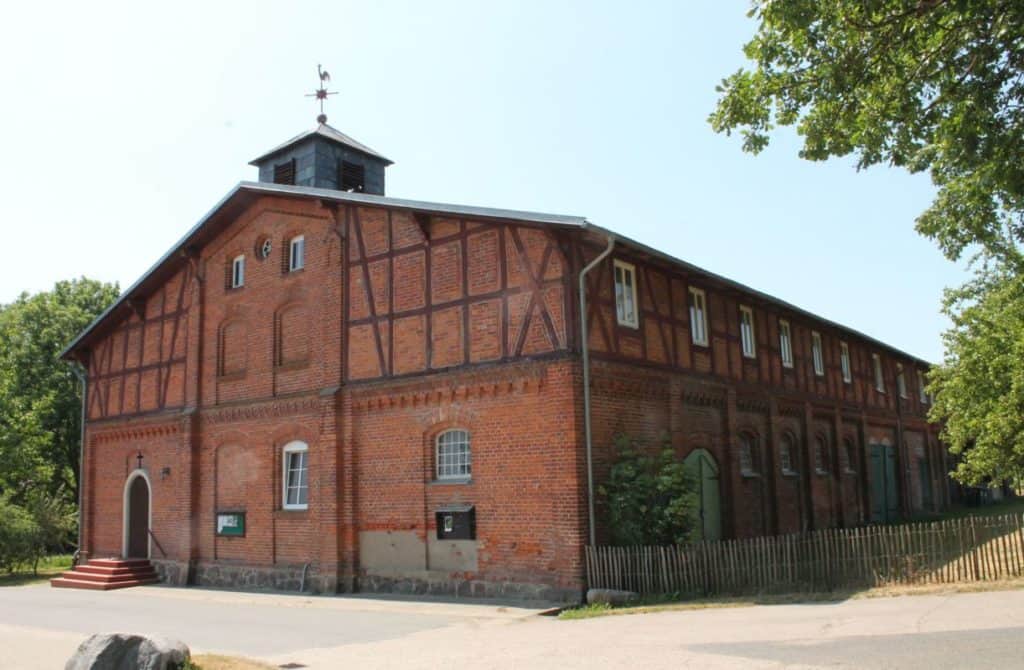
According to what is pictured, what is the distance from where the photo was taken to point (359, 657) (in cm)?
1052

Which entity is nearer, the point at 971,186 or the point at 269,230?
the point at 971,186

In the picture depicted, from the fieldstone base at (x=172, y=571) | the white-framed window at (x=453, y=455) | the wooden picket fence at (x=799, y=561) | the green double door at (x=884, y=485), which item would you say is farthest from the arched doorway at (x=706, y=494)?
the fieldstone base at (x=172, y=571)

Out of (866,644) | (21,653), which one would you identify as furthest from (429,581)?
(866,644)

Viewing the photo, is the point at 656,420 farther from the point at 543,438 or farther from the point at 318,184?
the point at 318,184

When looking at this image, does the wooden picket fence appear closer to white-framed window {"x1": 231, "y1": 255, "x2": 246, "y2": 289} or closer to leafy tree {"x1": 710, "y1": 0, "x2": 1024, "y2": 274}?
leafy tree {"x1": 710, "y1": 0, "x2": 1024, "y2": 274}

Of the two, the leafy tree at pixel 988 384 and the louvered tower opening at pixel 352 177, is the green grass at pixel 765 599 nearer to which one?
the leafy tree at pixel 988 384

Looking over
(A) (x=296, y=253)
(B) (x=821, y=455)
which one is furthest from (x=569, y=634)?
(B) (x=821, y=455)

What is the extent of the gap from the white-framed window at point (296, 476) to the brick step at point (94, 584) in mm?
5282

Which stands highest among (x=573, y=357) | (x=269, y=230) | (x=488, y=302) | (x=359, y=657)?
(x=269, y=230)

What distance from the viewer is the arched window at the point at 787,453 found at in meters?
21.8

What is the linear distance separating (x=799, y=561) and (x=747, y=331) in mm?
7738

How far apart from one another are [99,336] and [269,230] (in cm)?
822

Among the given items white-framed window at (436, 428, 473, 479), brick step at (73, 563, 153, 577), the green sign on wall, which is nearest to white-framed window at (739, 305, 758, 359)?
white-framed window at (436, 428, 473, 479)

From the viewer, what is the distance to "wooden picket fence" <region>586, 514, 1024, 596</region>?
1372cm
